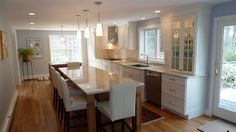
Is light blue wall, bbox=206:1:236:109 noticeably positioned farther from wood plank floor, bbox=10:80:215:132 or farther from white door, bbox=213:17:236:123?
wood plank floor, bbox=10:80:215:132

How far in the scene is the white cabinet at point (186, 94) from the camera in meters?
3.47

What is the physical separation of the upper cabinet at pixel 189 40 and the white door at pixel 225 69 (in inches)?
9.5

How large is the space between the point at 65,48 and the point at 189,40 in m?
7.06

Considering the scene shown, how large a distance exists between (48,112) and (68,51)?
5507 millimetres

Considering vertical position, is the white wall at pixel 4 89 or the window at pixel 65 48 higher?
the window at pixel 65 48

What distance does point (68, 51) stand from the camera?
9211 millimetres

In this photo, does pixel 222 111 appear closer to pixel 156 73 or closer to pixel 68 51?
pixel 156 73

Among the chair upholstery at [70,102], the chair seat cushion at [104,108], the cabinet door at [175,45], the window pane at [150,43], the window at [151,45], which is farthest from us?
the window pane at [150,43]

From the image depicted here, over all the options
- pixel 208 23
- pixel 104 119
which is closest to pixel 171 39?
pixel 208 23

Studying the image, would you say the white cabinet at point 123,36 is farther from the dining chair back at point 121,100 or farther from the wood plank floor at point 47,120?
the dining chair back at point 121,100

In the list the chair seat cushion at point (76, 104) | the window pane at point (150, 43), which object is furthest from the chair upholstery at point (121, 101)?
the window pane at point (150, 43)

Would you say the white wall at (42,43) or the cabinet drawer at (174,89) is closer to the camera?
the cabinet drawer at (174,89)

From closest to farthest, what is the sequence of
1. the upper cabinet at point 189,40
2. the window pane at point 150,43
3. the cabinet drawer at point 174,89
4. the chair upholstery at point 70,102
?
the chair upholstery at point 70,102 → the upper cabinet at point 189,40 → the cabinet drawer at point 174,89 → the window pane at point 150,43

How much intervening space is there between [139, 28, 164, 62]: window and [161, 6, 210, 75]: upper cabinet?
3.80ft
